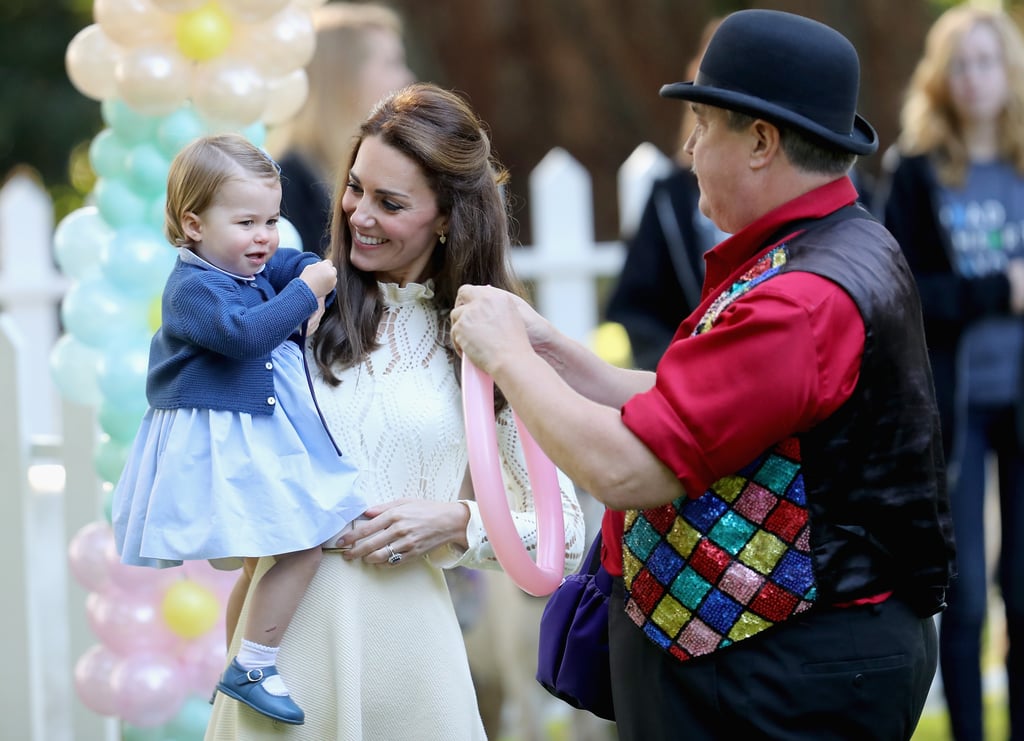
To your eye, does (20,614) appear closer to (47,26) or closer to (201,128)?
(201,128)

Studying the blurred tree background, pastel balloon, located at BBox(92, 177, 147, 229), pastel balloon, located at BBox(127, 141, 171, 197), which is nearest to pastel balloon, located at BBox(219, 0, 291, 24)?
pastel balloon, located at BBox(127, 141, 171, 197)

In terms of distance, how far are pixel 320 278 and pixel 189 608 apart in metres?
1.57

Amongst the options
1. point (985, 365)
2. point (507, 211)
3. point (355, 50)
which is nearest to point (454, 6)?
point (355, 50)

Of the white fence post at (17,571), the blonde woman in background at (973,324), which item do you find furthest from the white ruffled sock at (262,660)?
the blonde woman in background at (973,324)

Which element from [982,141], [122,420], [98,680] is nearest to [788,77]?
[122,420]

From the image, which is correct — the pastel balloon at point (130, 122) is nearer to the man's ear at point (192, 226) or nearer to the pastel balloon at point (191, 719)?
the man's ear at point (192, 226)

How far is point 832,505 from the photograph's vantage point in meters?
2.29

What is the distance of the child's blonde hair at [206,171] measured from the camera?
2.39 meters

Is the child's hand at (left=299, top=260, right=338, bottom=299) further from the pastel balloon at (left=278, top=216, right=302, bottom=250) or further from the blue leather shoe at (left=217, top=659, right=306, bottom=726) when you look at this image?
the pastel balloon at (left=278, top=216, right=302, bottom=250)

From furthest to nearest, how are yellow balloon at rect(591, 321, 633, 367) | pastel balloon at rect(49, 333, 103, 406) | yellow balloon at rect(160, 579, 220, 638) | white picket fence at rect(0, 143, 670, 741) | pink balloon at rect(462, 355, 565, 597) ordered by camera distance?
yellow balloon at rect(591, 321, 633, 367) → white picket fence at rect(0, 143, 670, 741) → pastel balloon at rect(49, 333, 103, 406) → yellow balloon at rect(160, 579, 220, 638) → pink balloon at rect(462, 355, 565, 597)

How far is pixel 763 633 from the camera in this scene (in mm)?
2334

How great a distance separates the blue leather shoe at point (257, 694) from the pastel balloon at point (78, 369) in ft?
5.00

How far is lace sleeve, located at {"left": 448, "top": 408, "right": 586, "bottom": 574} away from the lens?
8.73 feet

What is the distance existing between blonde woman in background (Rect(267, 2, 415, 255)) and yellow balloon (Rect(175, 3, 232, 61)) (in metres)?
0.73
